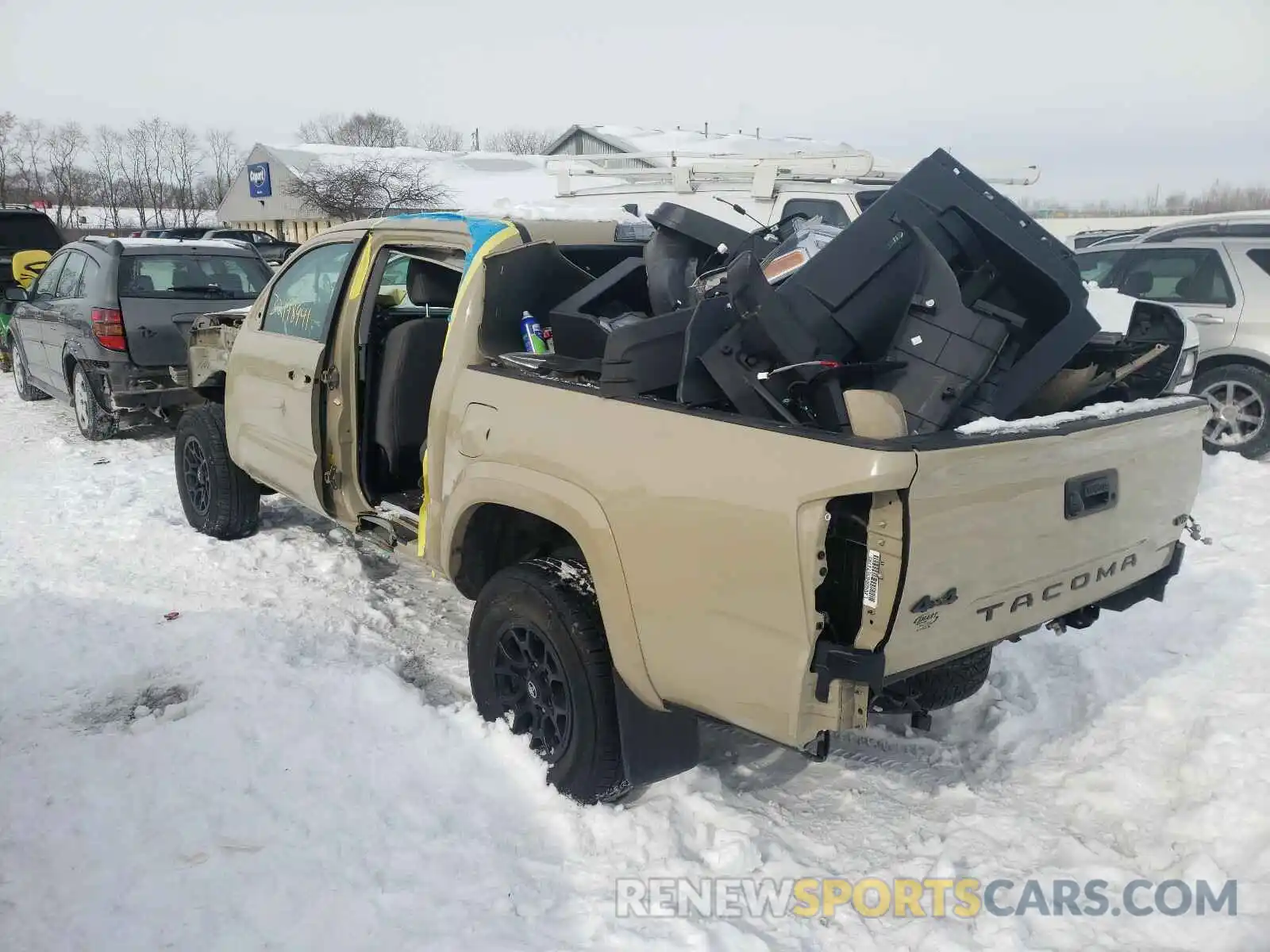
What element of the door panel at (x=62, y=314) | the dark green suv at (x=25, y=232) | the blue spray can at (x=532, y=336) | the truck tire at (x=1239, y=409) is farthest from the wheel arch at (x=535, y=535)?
the dark green suv at (x=25, y=232)

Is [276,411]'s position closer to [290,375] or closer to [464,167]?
[290,375]

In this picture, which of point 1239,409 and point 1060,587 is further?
point 1239,409

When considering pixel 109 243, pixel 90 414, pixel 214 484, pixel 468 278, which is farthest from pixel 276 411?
pixel 109 243

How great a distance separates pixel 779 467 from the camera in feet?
7.57

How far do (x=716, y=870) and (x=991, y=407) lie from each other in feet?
5.57

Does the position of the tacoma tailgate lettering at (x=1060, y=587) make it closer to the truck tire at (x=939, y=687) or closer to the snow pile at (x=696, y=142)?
the truck tire at (x=939, y=687)

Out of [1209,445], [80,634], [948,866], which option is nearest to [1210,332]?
[1209,445]

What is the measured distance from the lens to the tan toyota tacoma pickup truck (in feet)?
7.64

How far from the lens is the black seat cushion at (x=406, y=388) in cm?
429

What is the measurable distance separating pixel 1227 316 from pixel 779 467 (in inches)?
315

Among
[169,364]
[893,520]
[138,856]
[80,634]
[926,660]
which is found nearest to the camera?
[893,520]

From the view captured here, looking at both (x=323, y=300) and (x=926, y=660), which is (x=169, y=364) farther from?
(x=926, y=660)

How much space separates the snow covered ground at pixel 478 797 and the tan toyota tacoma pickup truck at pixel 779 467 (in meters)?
0.30

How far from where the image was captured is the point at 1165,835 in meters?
3.02
